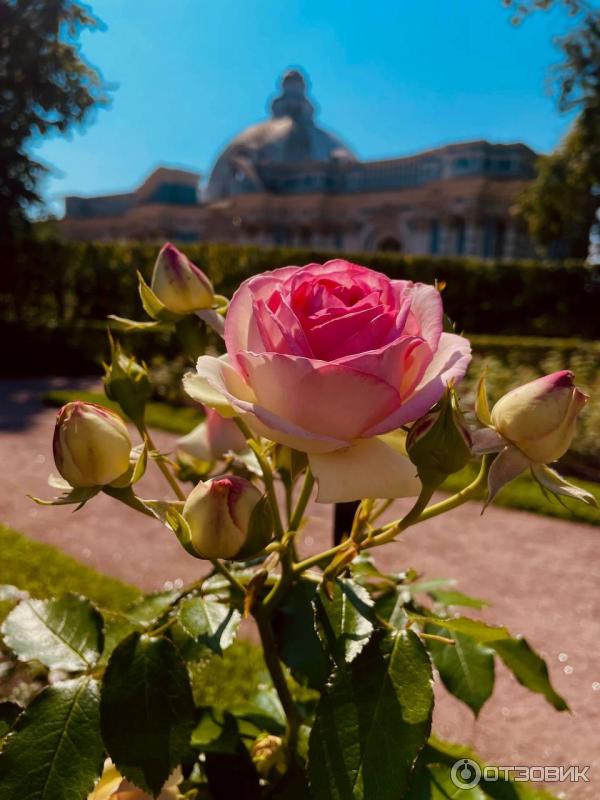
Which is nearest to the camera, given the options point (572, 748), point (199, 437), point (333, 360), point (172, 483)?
point (333, 360)

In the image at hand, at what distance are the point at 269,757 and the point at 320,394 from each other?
1.89ft

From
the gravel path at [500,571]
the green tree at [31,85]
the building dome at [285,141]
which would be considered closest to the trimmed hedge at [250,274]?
the green tree at [31,85]

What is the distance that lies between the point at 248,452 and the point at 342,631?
29cm

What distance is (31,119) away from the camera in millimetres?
13875

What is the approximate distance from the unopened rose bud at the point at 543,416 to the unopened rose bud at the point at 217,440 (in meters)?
0.37

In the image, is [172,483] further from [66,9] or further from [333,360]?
[66,9]

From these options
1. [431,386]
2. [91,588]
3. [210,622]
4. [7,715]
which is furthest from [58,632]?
[91,588]

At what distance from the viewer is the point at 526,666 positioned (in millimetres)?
867

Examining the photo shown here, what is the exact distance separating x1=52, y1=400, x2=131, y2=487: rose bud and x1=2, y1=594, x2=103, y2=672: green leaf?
0.85 feet

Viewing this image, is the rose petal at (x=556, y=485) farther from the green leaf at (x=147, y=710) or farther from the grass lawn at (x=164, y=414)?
the grass lawn at (x=164, y=414)

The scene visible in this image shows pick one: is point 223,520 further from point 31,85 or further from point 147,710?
point 31,85

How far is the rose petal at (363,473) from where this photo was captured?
483mm

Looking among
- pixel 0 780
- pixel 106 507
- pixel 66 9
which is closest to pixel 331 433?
pixel 0 780

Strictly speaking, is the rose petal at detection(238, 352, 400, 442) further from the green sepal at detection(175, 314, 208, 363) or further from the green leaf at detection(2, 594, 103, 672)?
the green leaf at detection(2, 594, 103, 672)
